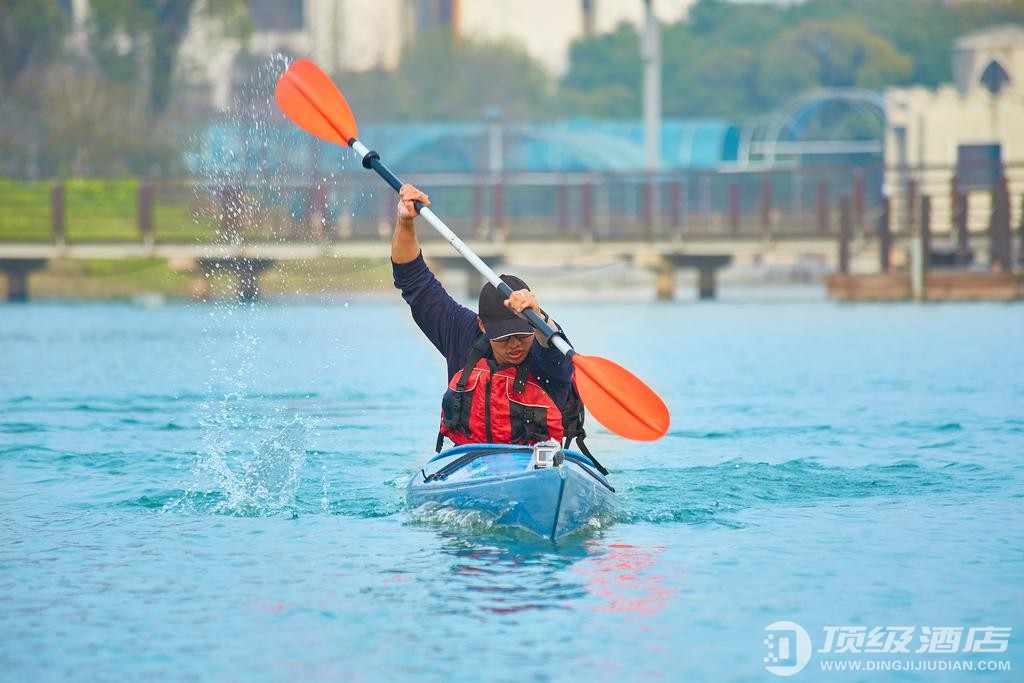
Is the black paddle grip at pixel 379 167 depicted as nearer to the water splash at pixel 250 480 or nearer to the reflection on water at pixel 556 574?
the water splash at pixel 250 480

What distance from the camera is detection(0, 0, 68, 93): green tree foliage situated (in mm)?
44531

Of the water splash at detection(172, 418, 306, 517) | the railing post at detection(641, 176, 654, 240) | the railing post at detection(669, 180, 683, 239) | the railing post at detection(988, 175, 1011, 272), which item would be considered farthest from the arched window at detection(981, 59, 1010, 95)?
the water splash at detection(172, 418, 306, 517)

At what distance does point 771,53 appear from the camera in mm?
72188

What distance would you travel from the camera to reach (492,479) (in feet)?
29.3

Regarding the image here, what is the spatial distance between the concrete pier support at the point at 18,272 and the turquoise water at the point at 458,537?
58.3ft

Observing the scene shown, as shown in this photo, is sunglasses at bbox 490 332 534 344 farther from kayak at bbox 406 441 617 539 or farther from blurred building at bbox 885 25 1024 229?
blurred building at bbox 885 25 1024 229

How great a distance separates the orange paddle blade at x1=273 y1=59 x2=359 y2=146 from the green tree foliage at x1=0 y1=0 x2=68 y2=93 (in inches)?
1340

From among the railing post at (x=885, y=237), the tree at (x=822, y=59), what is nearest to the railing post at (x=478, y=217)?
the railing post at (x=885, y=237)

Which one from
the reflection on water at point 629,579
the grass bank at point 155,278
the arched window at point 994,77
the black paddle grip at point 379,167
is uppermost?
the arched window at point 994,77

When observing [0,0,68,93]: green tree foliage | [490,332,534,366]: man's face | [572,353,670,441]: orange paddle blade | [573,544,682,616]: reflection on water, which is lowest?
[573,544,682,616]: reflection on water

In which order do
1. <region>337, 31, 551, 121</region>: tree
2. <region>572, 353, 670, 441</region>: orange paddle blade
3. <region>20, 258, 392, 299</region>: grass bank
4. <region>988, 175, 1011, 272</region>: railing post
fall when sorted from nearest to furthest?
<region>572, 353, 670, 441</region>: orange paddle blade → <region>988, 175, 1011, 272</region>: railing post → <region>20, 258, 392, 299</region>: grass bank → <region>337, 31, 551, 121</region>: tree

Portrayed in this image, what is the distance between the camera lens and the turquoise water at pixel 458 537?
721cm

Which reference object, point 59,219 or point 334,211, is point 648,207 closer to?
point 334,211

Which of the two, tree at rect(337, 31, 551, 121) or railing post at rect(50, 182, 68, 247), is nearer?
railing post at rect(50, 182, 68, 247)
